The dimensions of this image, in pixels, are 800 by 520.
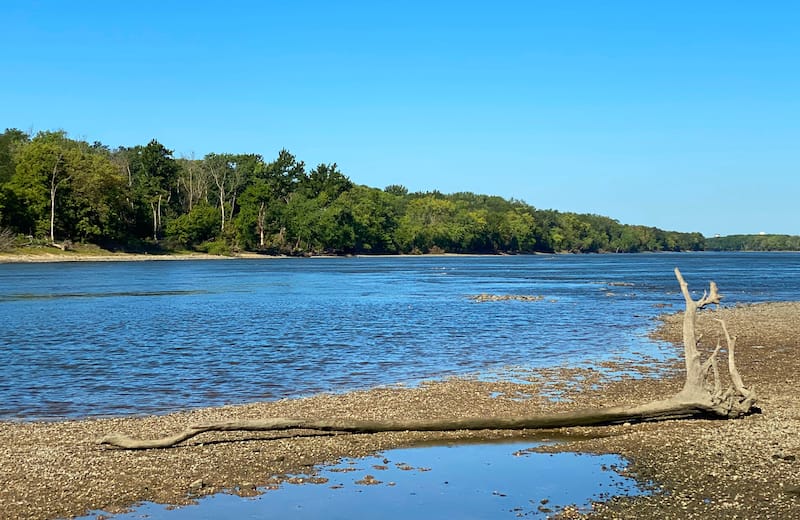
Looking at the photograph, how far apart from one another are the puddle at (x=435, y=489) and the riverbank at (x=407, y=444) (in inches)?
19.3

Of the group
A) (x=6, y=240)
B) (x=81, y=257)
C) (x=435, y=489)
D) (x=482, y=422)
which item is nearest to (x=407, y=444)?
(x=482, y=422)

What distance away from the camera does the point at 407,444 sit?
15062 mm

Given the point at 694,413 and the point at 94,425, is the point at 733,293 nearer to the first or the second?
the point at 694,413

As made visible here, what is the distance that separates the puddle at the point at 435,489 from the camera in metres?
11.2

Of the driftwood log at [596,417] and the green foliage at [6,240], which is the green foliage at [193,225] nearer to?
the green foliage at [6,240]

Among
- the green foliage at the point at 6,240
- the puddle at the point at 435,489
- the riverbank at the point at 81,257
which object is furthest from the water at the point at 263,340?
the riverbank at the point at 81,257

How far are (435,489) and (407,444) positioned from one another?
2819 mm

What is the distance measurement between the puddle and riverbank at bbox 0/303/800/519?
490 mm

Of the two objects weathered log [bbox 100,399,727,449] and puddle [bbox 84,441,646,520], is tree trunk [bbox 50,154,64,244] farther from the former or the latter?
puddle [bbox 84,441,646,520]

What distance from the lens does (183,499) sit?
38.1 ft

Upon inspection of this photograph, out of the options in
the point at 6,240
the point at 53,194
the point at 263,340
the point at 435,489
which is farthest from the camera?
the point at 53,194

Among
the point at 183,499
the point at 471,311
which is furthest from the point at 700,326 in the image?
the point at 183,499

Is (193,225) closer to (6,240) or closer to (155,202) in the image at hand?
(155,202)

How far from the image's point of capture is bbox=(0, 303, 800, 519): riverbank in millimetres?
11344
